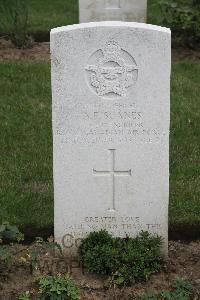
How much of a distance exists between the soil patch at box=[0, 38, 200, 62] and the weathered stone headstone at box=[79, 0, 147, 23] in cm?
66

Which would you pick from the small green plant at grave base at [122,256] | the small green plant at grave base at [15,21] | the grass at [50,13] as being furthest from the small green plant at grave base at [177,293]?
the grass at [50,13]

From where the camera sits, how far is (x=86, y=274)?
4.49 m

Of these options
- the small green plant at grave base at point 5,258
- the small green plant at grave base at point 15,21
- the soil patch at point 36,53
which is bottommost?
the small green plant at grave base at point 5,258

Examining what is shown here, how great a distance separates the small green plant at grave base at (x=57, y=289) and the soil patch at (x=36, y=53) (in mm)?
4705

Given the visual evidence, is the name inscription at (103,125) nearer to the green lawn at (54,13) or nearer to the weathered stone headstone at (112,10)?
the weathered stone headstone at (112,10)

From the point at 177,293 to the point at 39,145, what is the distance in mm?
2503

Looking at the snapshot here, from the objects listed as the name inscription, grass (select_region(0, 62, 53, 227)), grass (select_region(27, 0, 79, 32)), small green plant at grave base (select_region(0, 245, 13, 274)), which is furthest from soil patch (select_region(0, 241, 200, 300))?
grass (select_region(27, 0, 79, 32))

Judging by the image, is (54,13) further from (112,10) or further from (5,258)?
(5,258)

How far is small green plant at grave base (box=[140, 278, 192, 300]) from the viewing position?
4.22 m

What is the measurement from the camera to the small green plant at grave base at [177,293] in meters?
4.22

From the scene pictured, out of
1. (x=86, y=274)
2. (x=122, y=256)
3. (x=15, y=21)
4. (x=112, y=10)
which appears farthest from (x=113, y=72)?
(x=112, y=10)

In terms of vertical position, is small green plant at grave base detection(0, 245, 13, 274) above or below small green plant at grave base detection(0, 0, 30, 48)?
below

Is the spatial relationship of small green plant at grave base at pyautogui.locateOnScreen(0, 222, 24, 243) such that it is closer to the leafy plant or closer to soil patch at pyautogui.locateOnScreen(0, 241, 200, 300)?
the leafy plant

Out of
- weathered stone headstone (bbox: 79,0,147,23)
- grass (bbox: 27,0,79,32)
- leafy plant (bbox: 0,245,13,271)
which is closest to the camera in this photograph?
leafy plant (bbox: 0,245,13,271)
